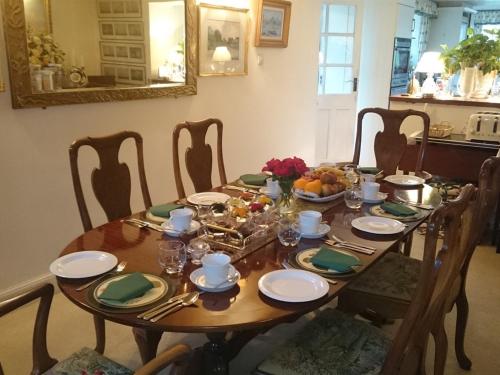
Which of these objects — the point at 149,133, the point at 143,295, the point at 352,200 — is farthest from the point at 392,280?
the point at 149,133

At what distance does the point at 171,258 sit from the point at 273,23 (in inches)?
117

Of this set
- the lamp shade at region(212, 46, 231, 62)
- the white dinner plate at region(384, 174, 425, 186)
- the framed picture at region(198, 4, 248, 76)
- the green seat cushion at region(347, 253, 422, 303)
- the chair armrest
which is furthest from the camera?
the lamp shade at region(212, 46, 231, 62)

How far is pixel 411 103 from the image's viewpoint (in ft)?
14.0

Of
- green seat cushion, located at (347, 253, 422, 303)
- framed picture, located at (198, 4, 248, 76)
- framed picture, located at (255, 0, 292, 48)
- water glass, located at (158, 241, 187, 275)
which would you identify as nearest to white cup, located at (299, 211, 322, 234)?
green seat cushion, located at (347, 253, 422, 303)

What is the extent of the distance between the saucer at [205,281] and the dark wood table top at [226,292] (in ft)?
0.04

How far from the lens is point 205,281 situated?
1.38 m

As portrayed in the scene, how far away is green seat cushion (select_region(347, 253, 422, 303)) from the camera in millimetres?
1894

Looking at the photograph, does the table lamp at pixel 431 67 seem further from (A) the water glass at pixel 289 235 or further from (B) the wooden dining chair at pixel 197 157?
(A) the water glass at pixel 289 235

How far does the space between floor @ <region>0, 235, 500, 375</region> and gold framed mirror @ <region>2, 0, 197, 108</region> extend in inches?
43.9

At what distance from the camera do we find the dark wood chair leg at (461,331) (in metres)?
2.11

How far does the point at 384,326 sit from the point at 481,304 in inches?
26.8

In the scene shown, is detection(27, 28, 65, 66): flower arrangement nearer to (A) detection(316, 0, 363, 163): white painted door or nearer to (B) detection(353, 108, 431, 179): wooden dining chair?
(B) detection(353, 108, 431, 179): wooden dining chair

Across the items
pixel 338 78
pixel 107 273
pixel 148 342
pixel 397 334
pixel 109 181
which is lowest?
pixel 148 342

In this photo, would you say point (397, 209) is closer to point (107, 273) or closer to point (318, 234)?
point (318, 234)
